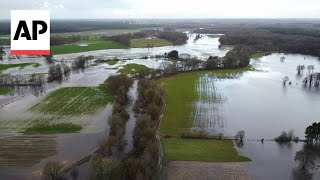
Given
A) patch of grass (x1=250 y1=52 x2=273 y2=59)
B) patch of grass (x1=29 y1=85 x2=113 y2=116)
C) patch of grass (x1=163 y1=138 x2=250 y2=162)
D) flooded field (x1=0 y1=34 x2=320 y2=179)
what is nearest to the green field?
flooded field (x1=0 y1=34 x2=320 y2=179)

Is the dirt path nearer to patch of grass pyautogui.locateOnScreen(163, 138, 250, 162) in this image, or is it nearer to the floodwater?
patch of grass pyautogui.locateOnScreen(163, 138, 250, 162)

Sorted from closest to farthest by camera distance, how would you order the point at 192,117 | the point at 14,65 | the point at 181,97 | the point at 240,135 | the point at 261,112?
the point at 240,135, the point at 192,117, the point at 261,112, the point at 181,97, the point at 14,65

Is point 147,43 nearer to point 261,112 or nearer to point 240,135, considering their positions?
point 261,112

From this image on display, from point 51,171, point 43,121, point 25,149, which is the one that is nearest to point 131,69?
point 43,121

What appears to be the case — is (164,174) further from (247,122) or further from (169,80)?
(169,80)

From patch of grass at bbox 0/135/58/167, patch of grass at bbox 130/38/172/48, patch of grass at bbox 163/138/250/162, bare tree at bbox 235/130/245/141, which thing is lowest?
patch of grass at bbox 0/135/58/167

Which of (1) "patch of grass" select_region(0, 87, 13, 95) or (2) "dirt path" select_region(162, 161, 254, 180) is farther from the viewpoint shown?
(1) "patch of grass" select_region(0, 87, 13, 95)

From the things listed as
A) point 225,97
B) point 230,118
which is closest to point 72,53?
point 225,97
